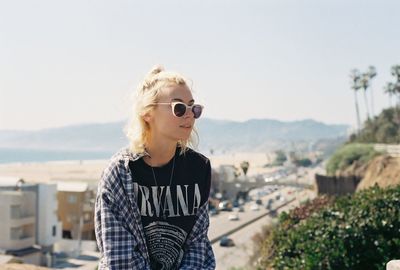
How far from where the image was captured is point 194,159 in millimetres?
2605

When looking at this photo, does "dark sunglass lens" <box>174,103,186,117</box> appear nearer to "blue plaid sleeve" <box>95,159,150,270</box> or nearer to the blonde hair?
the blonde hair

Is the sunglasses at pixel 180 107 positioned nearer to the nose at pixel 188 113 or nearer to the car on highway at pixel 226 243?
the nose at pixel 188 113

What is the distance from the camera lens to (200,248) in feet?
8.17

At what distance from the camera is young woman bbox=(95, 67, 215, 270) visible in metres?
2.30

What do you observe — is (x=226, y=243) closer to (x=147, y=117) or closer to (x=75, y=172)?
(x=147, y=117)

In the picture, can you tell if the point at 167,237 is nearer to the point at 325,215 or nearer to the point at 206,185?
the point at 206,185

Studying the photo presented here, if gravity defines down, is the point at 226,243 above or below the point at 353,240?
below

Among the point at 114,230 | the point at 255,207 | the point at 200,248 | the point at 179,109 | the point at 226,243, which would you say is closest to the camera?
the point at 114,230

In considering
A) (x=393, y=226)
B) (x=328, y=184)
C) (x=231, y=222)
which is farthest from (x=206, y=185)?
(x=231, y=222)

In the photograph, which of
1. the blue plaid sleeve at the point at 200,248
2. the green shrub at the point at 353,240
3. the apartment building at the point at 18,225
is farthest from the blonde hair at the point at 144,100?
the apartment building at the point at 18,225

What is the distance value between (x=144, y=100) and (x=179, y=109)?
0.15 metres

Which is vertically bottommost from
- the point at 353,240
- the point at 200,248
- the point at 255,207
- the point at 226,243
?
the point at 226,243

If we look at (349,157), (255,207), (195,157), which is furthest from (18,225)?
(195,157)

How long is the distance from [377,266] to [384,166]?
17892 millimetres
